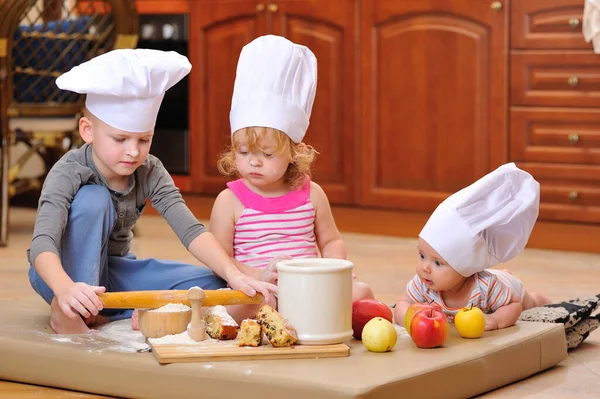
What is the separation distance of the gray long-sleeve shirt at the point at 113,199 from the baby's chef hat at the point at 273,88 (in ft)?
0.61

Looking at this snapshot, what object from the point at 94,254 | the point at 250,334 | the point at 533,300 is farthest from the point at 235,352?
the point at 533,300

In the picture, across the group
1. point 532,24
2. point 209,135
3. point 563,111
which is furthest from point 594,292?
point 209,135

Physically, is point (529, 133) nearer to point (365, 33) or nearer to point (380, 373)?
point (365, 33)

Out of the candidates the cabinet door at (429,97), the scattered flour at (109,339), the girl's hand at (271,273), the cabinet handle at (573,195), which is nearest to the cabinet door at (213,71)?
the cabinet door at (429,97)

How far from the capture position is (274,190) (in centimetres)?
220

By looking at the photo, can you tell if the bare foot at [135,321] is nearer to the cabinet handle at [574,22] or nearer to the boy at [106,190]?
the boy at [106,190]

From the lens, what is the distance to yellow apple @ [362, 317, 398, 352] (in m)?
1.74

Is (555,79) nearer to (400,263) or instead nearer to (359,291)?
(400,263)

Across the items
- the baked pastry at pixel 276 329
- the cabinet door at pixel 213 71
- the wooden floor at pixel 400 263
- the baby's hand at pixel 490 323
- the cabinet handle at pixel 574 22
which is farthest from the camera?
the cabinet door at pixel 213 71

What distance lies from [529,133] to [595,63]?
287 millimetres

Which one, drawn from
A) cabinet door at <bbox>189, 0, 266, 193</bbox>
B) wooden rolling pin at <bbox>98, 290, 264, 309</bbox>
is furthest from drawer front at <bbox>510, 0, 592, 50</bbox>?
wooden rolling pin at <bbox>98, 290, 264, 309</bbox>

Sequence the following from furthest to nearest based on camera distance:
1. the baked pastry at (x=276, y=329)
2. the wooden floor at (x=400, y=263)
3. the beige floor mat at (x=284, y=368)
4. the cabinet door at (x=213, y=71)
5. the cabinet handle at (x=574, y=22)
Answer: the cabinet door at (x=213, y=71) < the cabinet handle at (x=574, y=22) < the wooden floor at (x=400, y=263) < the baked pastry at (x=276, y=329) < the beige floor mat at (x=284, y=368)

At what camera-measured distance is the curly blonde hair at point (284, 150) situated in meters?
2.07

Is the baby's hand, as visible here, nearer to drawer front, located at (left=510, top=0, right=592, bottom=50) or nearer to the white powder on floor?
the white powder on floor
